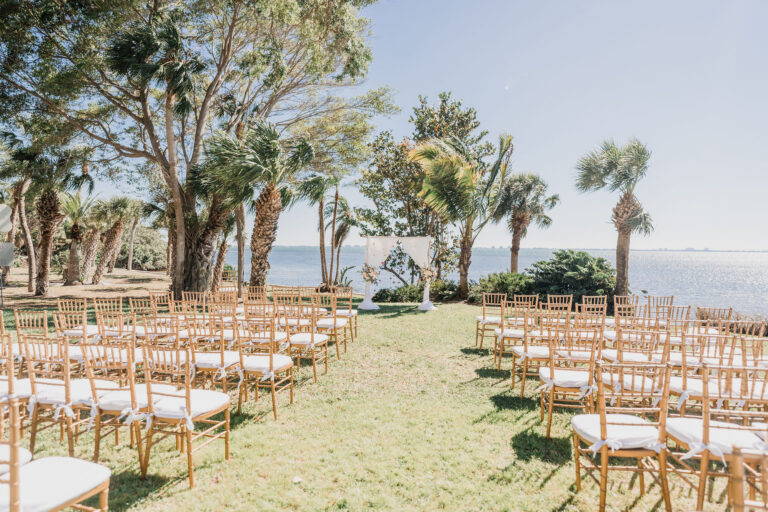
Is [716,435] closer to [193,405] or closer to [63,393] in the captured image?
[193,405]

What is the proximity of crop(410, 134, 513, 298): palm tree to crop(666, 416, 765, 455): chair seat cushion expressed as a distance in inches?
413

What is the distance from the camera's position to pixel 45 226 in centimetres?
1392

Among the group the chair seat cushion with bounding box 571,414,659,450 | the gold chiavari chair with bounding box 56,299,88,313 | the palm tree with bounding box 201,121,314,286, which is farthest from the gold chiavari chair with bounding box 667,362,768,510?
the palm tree with bounding box 201,121,314,286

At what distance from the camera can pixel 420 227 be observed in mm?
17906

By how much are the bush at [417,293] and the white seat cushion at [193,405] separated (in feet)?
37.2

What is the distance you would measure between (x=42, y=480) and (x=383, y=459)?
2258 millimetres

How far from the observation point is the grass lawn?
8.70ft

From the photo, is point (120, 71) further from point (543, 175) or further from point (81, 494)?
point (543, 175)

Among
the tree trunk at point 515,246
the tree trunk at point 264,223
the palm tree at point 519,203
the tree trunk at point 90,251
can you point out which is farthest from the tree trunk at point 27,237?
the tree trunk at point 515,246

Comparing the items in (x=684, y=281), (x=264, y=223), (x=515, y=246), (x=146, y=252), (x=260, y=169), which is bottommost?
(x=684, y=281)

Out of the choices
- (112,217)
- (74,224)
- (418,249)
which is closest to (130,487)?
(418,249)

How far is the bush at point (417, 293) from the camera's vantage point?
46.6ft

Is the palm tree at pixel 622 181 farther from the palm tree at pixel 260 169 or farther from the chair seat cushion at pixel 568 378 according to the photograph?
the chair seat cushion at pixel 568 378

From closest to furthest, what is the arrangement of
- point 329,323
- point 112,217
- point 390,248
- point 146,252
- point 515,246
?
point 329,323
point 390,248
point 515,246
point 112,217
point 146,252
